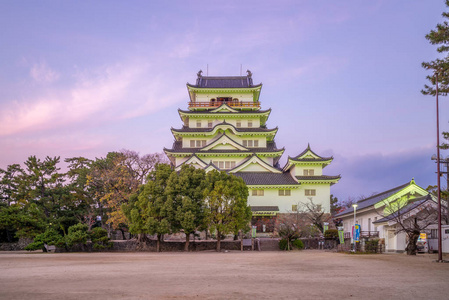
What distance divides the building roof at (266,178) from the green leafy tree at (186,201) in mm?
Result: 15195

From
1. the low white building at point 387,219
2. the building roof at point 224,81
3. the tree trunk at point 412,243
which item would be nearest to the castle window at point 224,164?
the building roof at point 224,81

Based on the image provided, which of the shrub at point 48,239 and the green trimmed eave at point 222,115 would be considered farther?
the green trimmed eave at point 222,115

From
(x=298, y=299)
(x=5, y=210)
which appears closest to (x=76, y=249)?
(x=5, y=210)

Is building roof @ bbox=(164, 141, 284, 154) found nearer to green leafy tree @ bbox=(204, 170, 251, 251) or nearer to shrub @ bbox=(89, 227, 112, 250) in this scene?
green leafy tree @ bbox=(204, 170, 251, 251)

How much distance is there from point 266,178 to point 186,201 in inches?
788

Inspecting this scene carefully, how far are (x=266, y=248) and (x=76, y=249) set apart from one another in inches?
704

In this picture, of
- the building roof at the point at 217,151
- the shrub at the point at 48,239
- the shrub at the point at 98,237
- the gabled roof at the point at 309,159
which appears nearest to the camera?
the shrub at the point at 48,239

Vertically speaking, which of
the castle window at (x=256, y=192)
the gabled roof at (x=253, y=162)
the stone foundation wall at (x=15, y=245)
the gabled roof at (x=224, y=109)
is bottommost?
the stone foundation wall at (x=15, y=245)

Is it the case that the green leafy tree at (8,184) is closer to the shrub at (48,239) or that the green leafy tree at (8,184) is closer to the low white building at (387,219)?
the shrub at (48,239)

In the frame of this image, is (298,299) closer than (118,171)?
Yes

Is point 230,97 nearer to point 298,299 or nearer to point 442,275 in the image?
point 442,275

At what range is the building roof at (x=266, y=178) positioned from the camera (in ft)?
182

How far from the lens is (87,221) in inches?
2046

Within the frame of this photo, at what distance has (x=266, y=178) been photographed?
5659 cm
